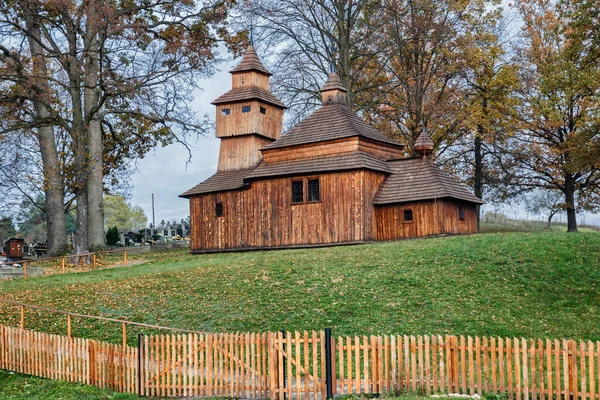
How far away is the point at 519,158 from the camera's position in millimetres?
45094

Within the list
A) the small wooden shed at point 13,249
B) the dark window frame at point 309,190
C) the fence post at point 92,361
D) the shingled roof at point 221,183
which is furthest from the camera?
the small wooden shed at point 13,249

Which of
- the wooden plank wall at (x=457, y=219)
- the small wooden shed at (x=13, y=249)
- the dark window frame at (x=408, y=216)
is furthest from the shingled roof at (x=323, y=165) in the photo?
the small wooden shed at (x=13, y=249)

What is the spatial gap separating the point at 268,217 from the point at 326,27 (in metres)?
15.7

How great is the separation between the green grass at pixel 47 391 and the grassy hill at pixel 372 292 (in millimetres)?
2931

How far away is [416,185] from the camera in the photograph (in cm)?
3384

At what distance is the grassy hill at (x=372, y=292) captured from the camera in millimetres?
19547

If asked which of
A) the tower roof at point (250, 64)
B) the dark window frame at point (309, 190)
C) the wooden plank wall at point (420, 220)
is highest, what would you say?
the tower roof at point (250, 64)

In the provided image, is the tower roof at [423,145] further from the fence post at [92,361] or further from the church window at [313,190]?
the fence post at [92,361]

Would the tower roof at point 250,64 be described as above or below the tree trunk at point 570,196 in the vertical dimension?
above

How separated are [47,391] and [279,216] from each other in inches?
815

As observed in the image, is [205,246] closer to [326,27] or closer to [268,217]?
[268,217]

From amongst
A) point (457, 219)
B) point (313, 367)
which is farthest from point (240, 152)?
point (313, 367)

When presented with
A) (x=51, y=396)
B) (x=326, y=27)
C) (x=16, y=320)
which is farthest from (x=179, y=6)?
(x=51, y=396)

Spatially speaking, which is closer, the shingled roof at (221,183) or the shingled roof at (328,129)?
the shingled roof at (328,129)
